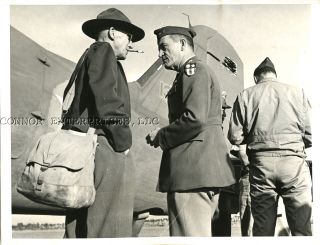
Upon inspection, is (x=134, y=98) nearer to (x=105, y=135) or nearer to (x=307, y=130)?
(x=105, y=135)

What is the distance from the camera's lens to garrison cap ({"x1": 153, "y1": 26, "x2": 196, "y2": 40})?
4.21 metres

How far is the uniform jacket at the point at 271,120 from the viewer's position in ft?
13.6

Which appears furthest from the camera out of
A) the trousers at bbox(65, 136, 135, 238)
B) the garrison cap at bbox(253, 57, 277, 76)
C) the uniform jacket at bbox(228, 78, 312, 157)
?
the garrison cap at bbox(253, 57, 277, 76)

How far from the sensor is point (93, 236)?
404 centimetres

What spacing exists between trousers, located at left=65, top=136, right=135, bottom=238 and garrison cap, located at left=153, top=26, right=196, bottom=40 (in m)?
0.81

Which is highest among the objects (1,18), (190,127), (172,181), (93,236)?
(1,18)

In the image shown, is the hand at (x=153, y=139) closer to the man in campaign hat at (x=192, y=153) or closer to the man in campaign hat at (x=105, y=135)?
the man in campaign hat at (x=192, y=153)

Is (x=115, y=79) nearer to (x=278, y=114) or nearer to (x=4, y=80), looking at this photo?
(x=4, y=80)

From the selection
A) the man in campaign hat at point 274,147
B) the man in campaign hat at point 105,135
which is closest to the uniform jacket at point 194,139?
the man in campaign hat at point 274,147

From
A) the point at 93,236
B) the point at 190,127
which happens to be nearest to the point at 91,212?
the point at 93,236

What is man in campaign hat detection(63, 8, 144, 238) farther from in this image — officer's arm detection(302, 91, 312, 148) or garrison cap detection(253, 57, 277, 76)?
officer's arm detection(302, 91, 312, 148)

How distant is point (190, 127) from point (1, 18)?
146cm

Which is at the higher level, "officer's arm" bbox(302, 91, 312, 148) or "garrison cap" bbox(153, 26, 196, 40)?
"garrison cap" bbox(153, 26, 196, 40)

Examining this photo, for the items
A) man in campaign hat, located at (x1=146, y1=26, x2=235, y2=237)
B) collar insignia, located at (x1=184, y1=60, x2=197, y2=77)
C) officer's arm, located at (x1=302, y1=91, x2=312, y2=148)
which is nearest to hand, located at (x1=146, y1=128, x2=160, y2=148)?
man in campaign hat, located at (x1=146, y1=26, x2=235, y2=237)
